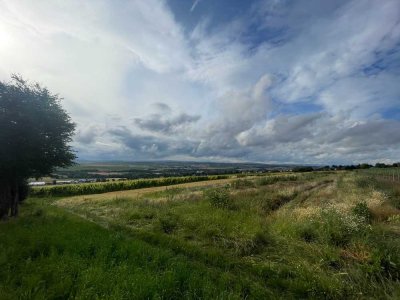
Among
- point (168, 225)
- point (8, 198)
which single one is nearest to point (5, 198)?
point (8, 198)

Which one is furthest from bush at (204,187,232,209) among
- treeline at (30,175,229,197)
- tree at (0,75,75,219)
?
treeline at (30,175,229,197)

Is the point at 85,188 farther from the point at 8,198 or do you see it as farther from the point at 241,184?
the point at 8,198

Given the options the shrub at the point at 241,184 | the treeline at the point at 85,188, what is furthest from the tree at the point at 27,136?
the treeline at the point at 85,188

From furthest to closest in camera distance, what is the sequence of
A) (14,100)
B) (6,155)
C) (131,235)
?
(14,100), (6,155), (131,235)

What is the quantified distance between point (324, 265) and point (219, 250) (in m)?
3.24

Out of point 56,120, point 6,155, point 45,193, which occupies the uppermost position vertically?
point 56,120

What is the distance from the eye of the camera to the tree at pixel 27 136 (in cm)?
1603

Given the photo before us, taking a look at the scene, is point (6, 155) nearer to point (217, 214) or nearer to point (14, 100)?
point (14, 100)

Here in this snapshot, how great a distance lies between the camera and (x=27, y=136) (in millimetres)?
16500

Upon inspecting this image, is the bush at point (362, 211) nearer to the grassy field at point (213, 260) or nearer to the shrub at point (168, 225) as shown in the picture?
the grassy field at point (213, 260)

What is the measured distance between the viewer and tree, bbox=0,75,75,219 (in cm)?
1603

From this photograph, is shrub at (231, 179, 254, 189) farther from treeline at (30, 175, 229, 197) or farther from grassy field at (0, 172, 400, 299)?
grassy field at (0, 172, 400, 299)

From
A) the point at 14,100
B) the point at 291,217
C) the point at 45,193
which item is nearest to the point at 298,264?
the point at 291,217

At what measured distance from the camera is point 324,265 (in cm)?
807
